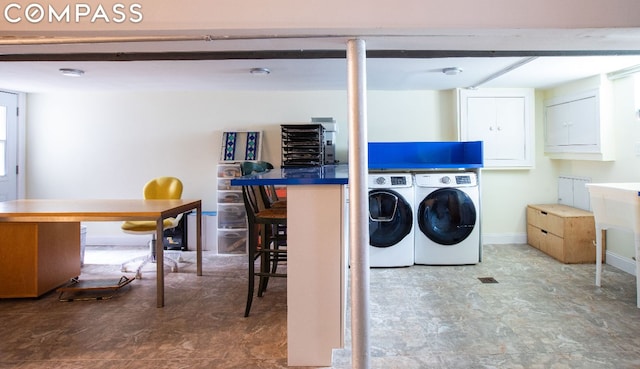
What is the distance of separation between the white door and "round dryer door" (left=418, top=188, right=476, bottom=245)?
5013 millimetres

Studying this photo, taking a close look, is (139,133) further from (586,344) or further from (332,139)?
(586,344)

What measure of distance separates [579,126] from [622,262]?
1.45m

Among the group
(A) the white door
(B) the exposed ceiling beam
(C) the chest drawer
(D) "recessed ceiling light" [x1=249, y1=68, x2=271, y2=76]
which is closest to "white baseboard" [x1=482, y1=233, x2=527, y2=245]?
(C) the chest drawer

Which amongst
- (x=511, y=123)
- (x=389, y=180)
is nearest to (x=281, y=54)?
(x=389, y=180)

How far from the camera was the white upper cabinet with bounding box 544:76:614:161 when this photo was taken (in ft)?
12.6

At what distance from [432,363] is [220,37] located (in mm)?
2035

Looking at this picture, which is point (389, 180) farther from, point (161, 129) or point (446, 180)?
point (161, 129)

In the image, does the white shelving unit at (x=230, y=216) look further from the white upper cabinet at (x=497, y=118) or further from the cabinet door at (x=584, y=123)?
the cabinet door at (x=584, y=123)

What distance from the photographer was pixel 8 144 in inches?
187

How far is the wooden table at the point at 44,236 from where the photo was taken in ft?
9.44

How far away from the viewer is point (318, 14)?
183 cm

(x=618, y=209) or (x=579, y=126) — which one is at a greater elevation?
(x=579, y=126)

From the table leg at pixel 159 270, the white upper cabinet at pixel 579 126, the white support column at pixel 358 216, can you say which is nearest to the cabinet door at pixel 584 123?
the white upper cabinet at pixel 579 126

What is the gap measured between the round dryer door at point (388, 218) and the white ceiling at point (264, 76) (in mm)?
1250
